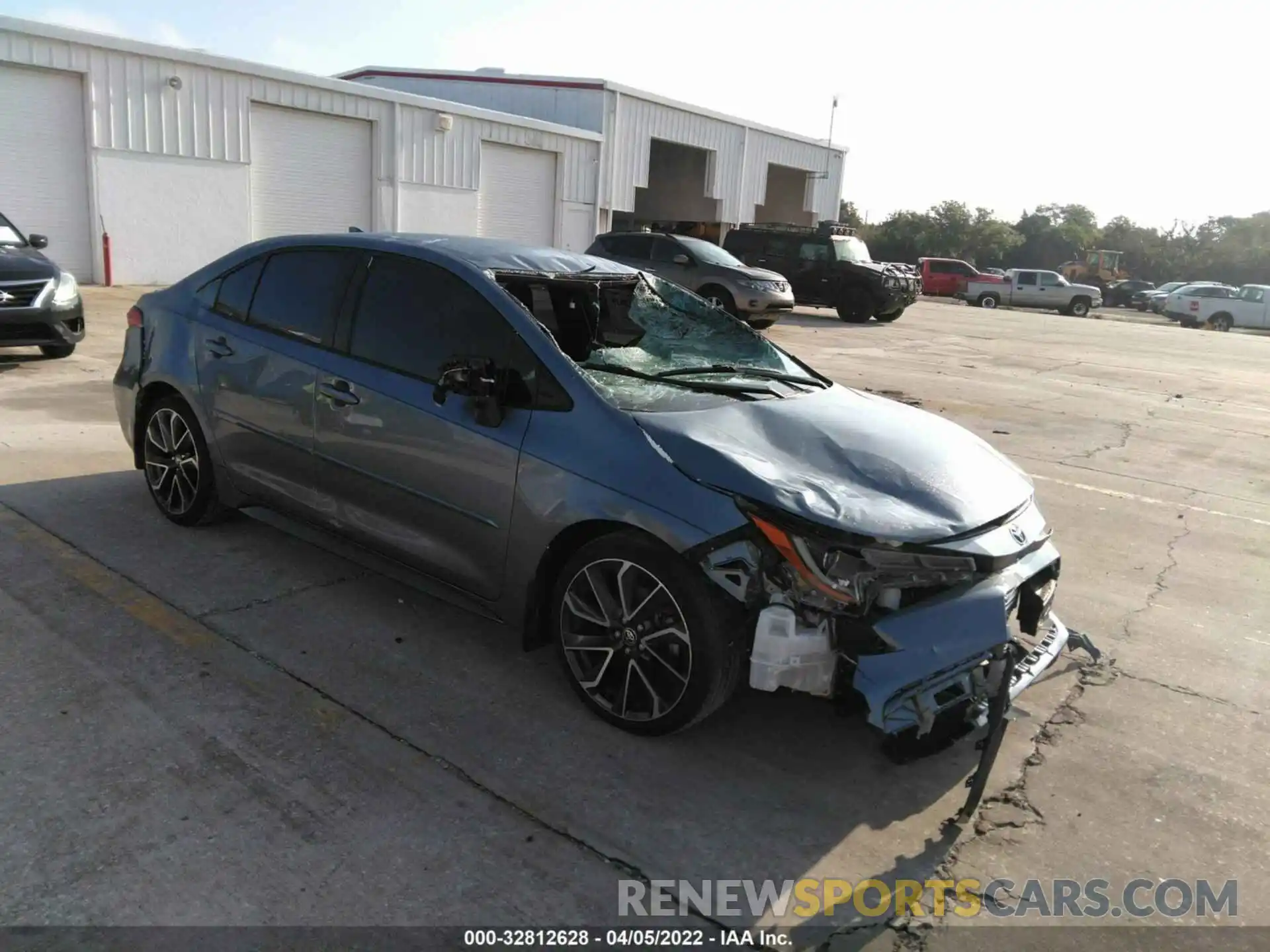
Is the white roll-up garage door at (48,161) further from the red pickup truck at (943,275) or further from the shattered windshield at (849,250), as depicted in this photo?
the red pickup truck at (943,275)

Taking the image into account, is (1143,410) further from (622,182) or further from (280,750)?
(622,182)

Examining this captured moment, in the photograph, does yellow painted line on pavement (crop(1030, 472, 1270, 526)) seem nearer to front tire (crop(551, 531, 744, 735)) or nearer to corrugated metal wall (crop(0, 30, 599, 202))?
front tire (crop(551, 531, 744, 735))

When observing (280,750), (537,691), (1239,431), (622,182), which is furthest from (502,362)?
(622,182)

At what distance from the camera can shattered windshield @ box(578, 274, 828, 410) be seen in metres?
3.90

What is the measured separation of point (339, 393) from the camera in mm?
4176

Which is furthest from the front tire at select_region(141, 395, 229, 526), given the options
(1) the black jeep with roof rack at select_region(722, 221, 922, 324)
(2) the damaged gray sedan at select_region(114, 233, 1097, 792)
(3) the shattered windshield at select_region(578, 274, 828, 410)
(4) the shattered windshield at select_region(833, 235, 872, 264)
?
(4) the shattered windshield at select_region(833, 235, 872, 264)

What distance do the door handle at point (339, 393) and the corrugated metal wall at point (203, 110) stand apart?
52.3 ft

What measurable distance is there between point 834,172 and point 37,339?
35355 mm

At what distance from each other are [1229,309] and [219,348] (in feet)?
114

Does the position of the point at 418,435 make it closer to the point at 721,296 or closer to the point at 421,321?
the point at 421,321

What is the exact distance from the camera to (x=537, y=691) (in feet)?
12.3

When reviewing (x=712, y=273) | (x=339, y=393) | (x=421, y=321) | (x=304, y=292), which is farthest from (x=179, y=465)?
(x=712, y=273)

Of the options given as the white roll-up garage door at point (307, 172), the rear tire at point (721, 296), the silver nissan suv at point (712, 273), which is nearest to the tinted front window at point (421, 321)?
the silver nissan suv at point (712, 273)

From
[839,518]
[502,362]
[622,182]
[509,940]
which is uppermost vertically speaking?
[622,182]
